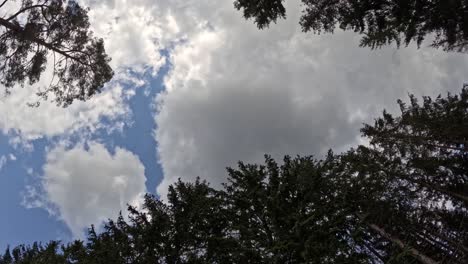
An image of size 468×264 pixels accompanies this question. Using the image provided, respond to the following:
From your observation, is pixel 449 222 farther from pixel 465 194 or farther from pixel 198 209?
pixel 198 209

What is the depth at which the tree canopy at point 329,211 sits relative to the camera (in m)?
13.2

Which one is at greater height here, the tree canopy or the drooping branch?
the drooping branch

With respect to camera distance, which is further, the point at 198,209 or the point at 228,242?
the point at 198,209

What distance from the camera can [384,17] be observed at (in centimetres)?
1225

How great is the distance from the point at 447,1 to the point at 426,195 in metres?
9.60

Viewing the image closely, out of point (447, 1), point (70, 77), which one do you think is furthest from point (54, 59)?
point (447, 1)

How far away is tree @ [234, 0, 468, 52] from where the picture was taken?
11398mm

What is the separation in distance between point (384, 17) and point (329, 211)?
6.17m

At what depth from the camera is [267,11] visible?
43.4 feet

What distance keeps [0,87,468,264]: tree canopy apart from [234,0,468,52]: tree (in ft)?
15.9

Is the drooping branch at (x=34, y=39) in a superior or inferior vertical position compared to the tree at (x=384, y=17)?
superior

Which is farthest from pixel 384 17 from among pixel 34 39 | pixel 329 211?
pixel 34 39

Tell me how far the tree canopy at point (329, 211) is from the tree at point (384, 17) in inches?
190

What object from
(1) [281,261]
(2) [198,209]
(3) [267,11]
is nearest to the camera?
(1) [281,261]
